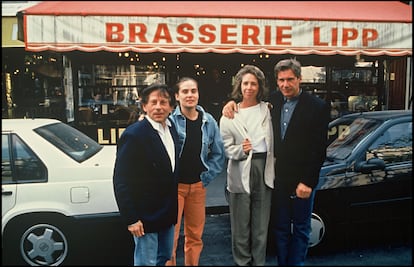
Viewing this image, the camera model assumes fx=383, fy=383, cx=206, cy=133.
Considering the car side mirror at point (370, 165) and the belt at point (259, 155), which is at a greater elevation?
the belt at point (259, 155)

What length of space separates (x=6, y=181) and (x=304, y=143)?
264 cm

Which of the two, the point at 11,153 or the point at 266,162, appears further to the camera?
the point at 11,153

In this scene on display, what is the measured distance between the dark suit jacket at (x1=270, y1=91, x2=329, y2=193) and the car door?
7.77 feet

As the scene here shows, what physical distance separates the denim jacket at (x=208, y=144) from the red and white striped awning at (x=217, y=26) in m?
1.38

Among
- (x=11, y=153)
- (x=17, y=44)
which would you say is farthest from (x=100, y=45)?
(x=17, y=44)

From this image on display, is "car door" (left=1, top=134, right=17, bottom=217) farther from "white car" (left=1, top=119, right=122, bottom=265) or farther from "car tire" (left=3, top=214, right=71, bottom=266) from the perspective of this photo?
"car tire" (left=3, top=214, right=71, bottom=266)

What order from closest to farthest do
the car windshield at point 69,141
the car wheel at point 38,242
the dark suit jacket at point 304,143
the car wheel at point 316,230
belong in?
1. the dark suit jacket at point 304,143
2. the car wheel at point 38,242
3. the car windshield at point 69,141
4. the car wheel at point 316,230

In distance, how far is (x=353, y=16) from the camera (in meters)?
4.24

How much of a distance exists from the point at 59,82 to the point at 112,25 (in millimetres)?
4876

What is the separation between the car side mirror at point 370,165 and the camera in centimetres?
383

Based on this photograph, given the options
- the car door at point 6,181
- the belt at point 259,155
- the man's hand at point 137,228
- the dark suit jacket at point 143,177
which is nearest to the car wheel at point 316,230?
the belt at point 259,155

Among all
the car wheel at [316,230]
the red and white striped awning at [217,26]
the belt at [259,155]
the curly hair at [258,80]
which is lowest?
the car wheel at [316,230]

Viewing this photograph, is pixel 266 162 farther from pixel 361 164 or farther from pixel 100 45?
pixel 100 45

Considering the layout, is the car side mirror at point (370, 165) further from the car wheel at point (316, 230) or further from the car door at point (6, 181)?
the car door at point (6, 181)
